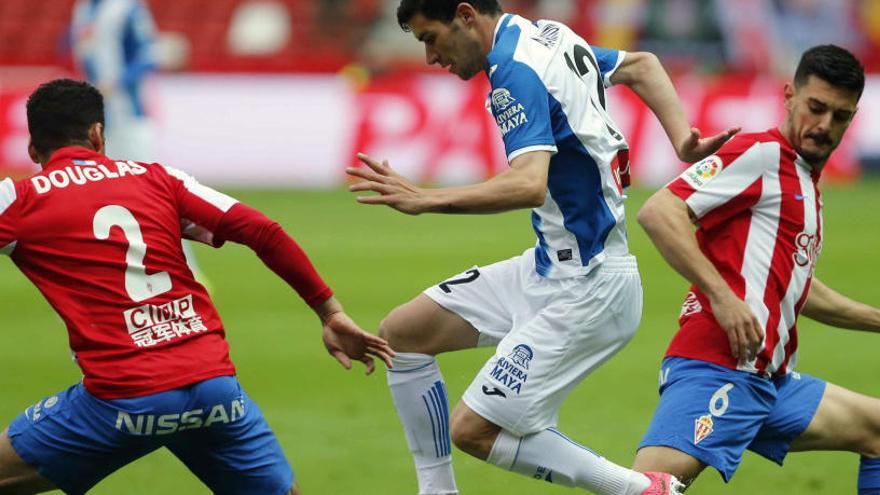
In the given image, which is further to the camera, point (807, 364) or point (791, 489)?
point (807, 364)

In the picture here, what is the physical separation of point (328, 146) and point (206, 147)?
1.72 m

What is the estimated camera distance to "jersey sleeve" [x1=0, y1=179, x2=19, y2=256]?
433 centimetres

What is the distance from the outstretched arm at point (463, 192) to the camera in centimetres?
450

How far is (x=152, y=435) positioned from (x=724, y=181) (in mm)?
2127

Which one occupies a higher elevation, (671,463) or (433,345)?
(433,345)

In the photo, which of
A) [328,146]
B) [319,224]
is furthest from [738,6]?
[319,224]

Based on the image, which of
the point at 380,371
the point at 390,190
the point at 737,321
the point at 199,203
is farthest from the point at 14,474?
the point at 380,371

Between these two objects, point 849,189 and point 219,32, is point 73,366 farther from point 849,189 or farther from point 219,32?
point 219,32

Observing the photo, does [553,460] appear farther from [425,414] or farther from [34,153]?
[34,153]

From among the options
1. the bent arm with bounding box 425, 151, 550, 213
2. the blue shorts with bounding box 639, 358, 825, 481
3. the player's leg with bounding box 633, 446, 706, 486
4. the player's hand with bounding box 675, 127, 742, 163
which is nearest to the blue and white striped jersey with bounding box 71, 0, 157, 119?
the player's hand with bounding box 675, 127, 742, 163

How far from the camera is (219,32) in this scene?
25078 millimetres

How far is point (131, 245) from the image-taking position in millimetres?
4398

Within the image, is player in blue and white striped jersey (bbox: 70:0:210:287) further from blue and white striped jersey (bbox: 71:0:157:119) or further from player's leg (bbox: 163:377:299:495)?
player's leg (bbox: 163:377:299:495)

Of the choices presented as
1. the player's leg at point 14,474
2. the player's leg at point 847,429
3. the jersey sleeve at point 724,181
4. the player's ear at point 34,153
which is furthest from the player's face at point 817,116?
the player's leg at point 14,474
